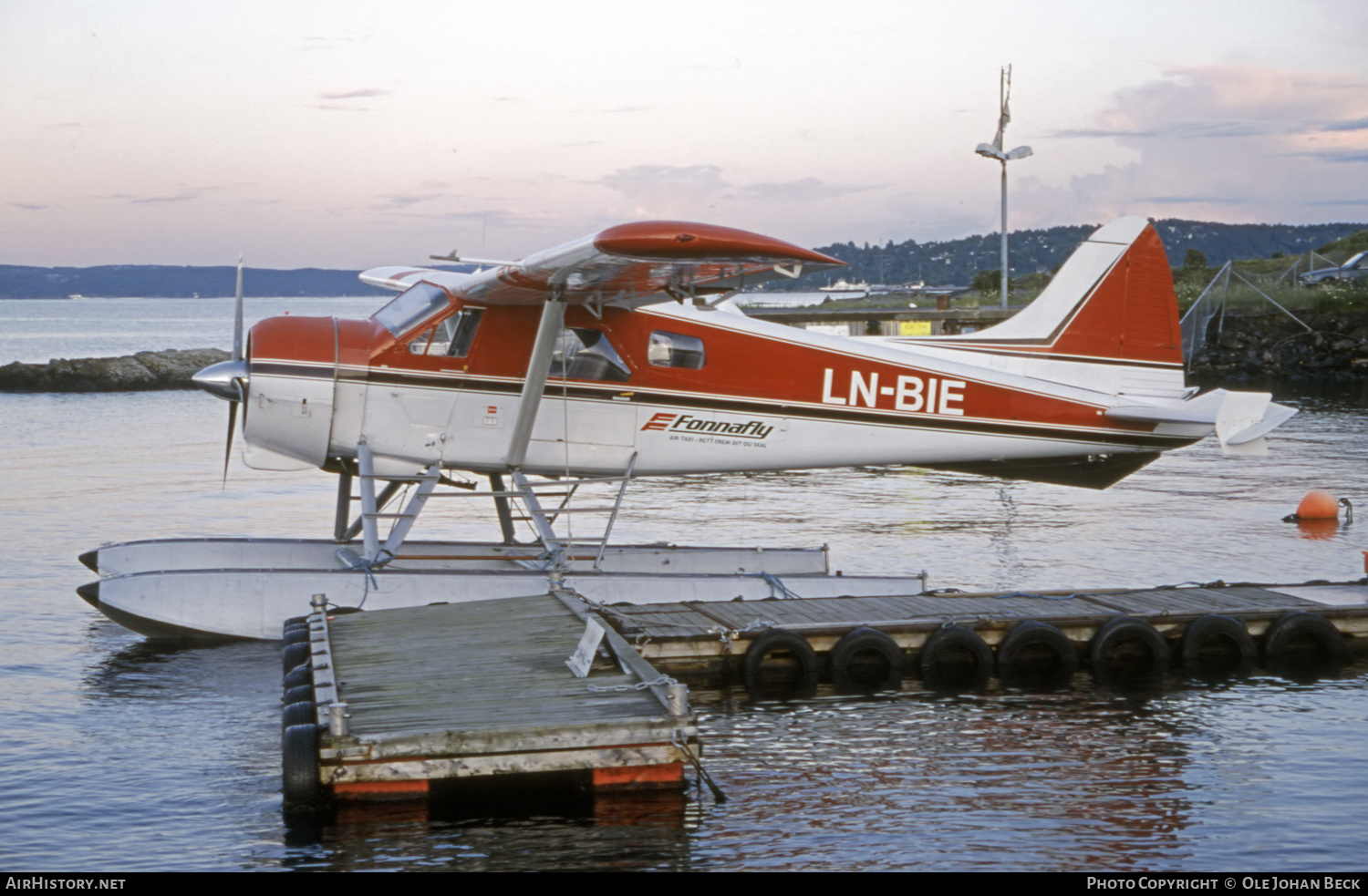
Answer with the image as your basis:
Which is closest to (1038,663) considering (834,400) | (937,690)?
(937,690)

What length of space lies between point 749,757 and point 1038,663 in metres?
3.07

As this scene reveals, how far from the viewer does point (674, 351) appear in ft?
35.8

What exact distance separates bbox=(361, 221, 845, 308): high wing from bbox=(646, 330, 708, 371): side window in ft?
1.32

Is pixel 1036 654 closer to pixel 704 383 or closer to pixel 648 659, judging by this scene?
pixel 648 659

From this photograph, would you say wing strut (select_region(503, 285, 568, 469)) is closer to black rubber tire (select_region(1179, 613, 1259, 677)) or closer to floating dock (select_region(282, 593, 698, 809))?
floating dock (select_region(282, 593, 698, 809))

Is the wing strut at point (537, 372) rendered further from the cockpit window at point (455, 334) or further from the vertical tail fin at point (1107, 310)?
the vertical tail fin at point (1107, 310)

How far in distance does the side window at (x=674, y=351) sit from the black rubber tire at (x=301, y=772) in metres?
4.94

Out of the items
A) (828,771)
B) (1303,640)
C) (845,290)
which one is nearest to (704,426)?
(828,771)

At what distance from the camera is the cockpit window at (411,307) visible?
10523mm

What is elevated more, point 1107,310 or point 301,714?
point 1107,310

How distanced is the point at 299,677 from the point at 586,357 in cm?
373

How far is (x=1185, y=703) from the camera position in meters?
8.91

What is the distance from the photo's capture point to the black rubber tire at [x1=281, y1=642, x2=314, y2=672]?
8.62 meters

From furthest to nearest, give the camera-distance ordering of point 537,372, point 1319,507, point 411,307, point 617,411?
point 1319,507 < point 617,411 < point 411,307 < point 537,372
